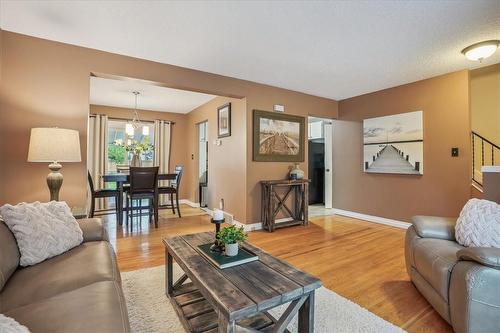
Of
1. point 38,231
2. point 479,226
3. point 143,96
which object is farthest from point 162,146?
point 479,226

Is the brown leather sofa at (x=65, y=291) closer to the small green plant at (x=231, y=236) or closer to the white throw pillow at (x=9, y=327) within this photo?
the white throw pillow at (x=9, y=327)

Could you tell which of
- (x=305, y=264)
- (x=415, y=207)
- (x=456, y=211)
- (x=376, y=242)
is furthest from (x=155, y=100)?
(x=456, y=211)

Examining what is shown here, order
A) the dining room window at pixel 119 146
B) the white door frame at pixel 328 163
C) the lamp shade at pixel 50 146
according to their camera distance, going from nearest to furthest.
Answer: the lamp shade at pixel 50 146 < the white door frame at pixel 328 163 < the dining room window at pixel 119 146

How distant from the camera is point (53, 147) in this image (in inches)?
87.8

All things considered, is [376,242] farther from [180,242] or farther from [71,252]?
[71,252]

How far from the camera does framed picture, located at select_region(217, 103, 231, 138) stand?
4.48 metres

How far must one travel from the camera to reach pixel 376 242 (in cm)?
334

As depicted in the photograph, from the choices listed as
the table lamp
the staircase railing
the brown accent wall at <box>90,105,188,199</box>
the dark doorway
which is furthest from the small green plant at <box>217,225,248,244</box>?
the brown accent wall at <box>90,105,188,199</box>

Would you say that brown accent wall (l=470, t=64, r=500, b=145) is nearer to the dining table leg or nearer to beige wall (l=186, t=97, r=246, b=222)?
beige wall (l=186, t=97, r=246, b=222)

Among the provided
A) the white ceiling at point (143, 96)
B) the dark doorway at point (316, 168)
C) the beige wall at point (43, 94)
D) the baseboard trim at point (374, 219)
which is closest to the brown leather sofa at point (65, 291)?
the beige wall at point (43, 94)

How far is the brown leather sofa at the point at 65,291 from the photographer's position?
3.11 feet

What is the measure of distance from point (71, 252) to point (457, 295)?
2496mm

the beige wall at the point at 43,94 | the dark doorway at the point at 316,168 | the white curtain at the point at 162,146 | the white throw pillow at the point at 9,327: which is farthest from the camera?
the dark doorway at the point at 316,168

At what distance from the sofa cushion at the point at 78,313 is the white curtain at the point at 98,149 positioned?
505cm
